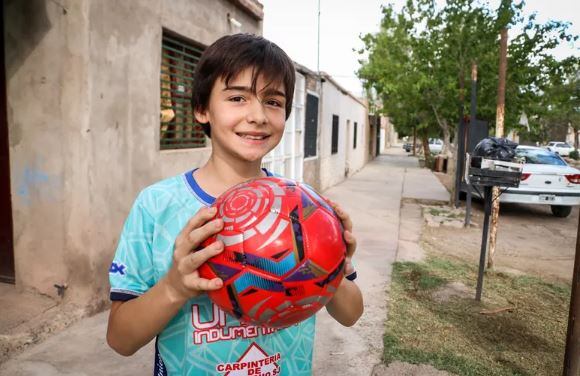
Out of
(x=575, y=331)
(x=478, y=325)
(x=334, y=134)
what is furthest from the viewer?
(x=334, y=134)

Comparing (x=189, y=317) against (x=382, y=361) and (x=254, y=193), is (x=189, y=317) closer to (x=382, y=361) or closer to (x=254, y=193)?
(x=254, y=193)

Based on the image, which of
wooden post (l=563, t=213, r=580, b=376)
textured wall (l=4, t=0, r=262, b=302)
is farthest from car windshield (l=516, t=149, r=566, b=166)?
textured wall (l=4, t=0, r=262, b=302)

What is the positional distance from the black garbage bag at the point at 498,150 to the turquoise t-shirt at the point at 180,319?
4.37m

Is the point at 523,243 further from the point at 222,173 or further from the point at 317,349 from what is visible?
the point at 222,173

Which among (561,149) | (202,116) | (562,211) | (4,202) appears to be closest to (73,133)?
(4,202)

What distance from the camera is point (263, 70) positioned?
1337 mm

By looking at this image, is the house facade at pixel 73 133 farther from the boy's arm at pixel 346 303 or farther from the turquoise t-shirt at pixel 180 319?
the boy's arm at pixel 346 303

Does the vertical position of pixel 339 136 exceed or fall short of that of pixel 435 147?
it exceeds it

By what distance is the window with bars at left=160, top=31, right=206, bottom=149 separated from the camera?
4.84 m

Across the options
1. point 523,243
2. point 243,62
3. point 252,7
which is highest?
point 252,7

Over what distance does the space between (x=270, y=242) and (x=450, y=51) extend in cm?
1078

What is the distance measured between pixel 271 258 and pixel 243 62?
1.91ft

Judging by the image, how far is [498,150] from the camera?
16.4ft

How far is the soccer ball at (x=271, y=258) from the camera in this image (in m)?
1.11
